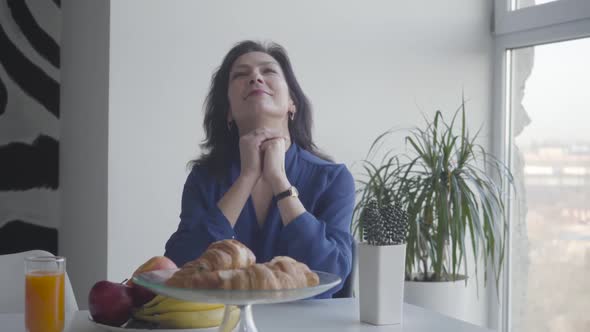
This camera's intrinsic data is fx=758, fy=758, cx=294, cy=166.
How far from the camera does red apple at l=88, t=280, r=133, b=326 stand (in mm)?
1401

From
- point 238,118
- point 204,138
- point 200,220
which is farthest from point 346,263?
point 204,138

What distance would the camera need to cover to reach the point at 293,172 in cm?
255

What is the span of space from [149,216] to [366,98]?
3.75 ft

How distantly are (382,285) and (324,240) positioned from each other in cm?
66

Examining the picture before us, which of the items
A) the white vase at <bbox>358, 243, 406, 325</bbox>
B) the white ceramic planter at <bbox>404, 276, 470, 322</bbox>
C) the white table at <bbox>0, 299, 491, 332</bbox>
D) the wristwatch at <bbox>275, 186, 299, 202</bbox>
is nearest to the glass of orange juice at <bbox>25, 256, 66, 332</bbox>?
the white table at <bbox>0, 299, 491, 332</bbox>

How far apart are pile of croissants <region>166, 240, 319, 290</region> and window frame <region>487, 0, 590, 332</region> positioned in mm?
2647

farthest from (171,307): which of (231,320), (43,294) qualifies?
(43,294)

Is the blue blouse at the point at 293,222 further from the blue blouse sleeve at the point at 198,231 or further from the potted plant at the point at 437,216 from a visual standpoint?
the potted plant at the point at 437,216

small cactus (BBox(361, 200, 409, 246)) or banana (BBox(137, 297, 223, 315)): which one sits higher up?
small cactus (BBox(361, 200, 409, 246))

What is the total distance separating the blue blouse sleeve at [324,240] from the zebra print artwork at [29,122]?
3.92 feet

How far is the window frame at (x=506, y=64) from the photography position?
354 centimetres

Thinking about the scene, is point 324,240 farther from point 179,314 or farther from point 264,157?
point 179,314

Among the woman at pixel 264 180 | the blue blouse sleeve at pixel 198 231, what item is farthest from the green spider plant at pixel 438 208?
the blue blouse sleeve at pixel 198 231

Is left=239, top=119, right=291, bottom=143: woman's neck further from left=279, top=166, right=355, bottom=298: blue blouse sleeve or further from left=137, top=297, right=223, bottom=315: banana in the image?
left=137, top=297, right=223, bottom=315: banana
